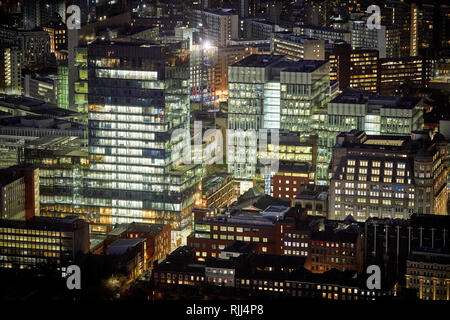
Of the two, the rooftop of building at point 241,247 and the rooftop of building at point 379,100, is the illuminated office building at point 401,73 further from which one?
the rooftop of building at point 241,247

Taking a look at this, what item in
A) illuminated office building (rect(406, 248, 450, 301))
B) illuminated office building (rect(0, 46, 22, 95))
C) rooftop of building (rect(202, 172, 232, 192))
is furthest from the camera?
illuminated office building (rect(0, 46, 22, 95))

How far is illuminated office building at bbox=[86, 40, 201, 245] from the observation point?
236 feet

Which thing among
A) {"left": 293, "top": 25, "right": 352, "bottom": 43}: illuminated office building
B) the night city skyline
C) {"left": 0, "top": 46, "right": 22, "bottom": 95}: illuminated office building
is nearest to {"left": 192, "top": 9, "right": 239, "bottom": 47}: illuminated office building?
{"left": 293, "top": 25, "right": 352, "bottom": 43}: illuminated office building

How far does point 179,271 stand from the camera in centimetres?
6262

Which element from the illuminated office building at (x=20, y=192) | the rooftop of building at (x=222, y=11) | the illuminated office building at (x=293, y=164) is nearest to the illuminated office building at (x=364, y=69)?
the rooftop of building at (x=222, y=11)

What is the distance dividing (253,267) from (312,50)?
129 ft

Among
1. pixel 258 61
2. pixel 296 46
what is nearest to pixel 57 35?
pixel 296 46

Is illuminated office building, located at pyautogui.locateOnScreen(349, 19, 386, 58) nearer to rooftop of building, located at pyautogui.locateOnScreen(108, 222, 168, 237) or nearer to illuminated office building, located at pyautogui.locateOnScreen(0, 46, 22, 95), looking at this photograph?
illuminated office building, located at pyautogui.locateOnScreen(0, 46, 22, 95)

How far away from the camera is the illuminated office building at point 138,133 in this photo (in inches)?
2832

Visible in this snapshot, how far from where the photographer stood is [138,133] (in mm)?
72750
